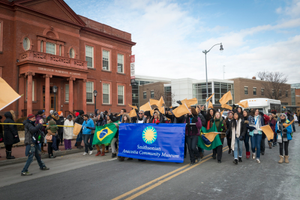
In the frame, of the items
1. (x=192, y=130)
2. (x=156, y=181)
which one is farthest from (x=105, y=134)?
(x=156, y=181)

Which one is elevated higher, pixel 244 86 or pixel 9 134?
pixel 244 86

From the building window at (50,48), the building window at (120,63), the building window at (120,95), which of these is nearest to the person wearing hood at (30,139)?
the building window at (50,48)

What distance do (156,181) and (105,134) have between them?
4602 millimetres

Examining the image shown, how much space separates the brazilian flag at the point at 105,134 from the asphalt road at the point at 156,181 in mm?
1538

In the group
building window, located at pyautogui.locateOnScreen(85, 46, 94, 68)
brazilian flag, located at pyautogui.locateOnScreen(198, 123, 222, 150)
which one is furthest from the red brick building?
brazilian flag, located at pyautogui.locateOnScreen(198, 123, 222, 150)

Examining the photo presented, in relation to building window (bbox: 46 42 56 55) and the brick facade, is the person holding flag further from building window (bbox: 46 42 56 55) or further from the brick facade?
the brick facade

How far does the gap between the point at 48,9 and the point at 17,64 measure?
20.6 feet

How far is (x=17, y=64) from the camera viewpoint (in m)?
19.4

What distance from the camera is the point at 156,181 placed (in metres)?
5.88

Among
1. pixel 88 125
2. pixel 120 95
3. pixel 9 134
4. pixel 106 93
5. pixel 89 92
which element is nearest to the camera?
pixel 9 134

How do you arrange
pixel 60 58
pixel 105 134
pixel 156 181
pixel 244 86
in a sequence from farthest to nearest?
1. pixel 244 86
2. pixel 60 58
3. pixel 105 134
4. pixel 156 181

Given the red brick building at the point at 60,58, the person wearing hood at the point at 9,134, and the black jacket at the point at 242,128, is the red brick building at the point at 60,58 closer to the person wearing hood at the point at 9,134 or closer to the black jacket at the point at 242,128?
the person wearing hood at the point at 9,134

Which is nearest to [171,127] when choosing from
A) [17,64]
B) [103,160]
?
[103,160]

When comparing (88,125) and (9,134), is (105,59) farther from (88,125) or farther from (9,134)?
(9,134)
